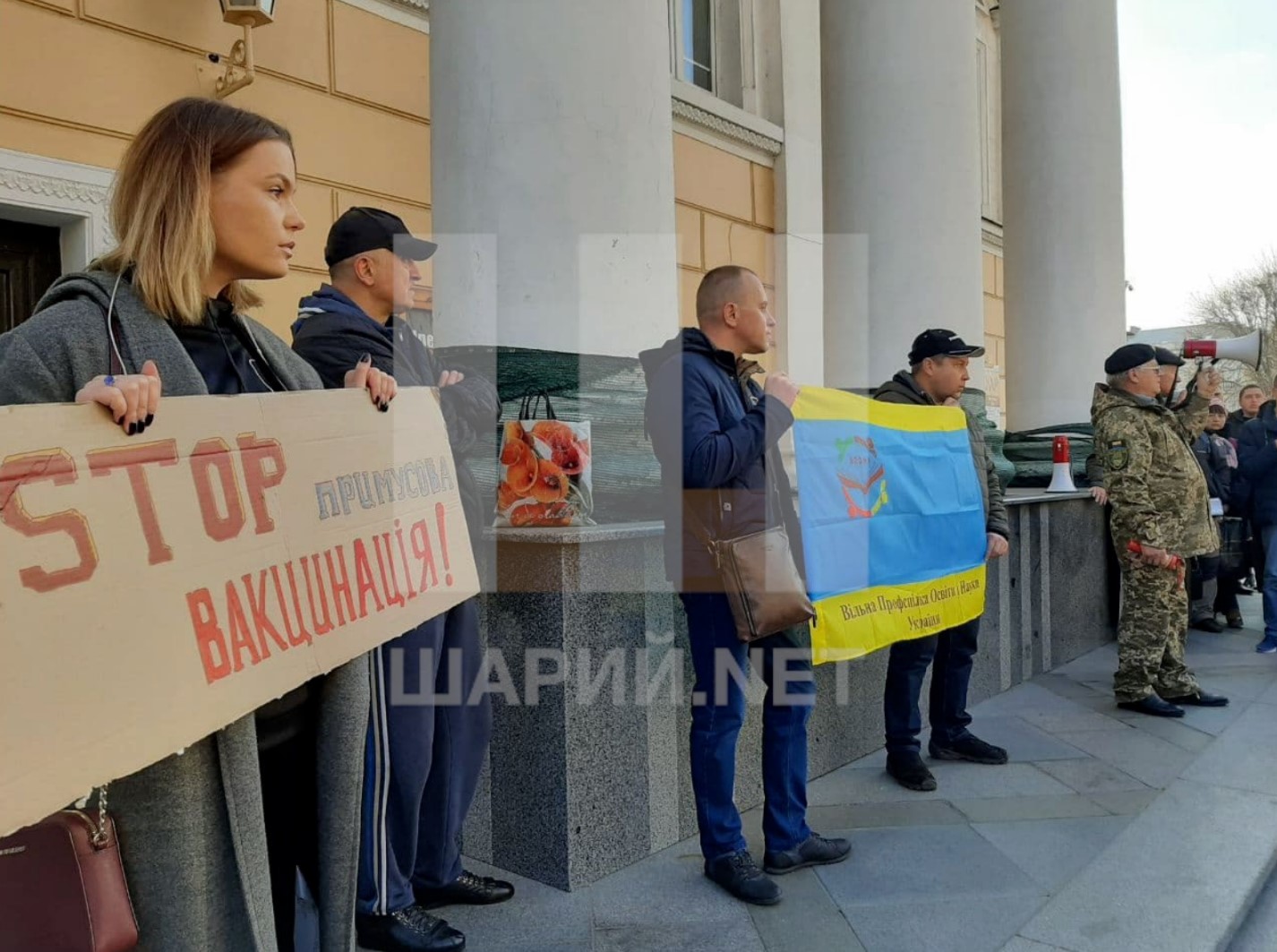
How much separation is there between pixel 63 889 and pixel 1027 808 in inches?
141

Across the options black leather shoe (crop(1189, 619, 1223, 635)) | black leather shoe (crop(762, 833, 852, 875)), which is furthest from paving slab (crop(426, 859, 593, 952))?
black leather shoe (crop(1189, 619, 1223, 635))

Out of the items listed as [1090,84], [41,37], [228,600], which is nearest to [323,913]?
[228,600]

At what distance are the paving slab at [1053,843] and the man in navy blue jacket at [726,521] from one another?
77 cm

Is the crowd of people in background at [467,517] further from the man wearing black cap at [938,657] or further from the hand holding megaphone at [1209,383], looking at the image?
the hand holding megaphone at [1209,383]

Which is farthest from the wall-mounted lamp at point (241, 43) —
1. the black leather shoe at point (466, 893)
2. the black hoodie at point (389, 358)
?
the black leather shoe at point (466, 893)

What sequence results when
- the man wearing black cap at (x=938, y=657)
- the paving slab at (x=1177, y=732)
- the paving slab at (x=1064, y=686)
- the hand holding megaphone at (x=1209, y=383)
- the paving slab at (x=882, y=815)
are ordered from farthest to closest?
1. the hand holding megaphone at (x=1209, y=383)
2. the paving slab at (x=1064, y=686)
3. the paving slab at (x=1177, y=732)
4. the man wearing black cap at (x=938, y=657)
5. the paving slab at (x=882, y=815)

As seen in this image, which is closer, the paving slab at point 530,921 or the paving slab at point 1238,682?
the paving slab at point 530,921

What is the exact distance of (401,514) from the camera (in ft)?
6.88

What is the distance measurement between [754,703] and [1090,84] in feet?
25.0

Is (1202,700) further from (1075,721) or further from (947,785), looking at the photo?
(947,785)

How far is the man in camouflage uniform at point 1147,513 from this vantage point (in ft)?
17.5

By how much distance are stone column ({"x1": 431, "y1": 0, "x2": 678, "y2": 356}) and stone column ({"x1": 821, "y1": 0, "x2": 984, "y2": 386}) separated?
330 cm

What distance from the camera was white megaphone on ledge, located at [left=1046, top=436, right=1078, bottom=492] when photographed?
7.69 metres

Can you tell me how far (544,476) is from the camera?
128 inches
